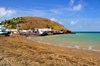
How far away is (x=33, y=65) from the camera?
4.95 meters

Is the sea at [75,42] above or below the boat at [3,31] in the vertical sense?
below

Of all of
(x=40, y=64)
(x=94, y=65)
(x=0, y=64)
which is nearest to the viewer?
(x=0, y=64)

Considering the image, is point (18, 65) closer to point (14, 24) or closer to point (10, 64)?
point (10, 64)

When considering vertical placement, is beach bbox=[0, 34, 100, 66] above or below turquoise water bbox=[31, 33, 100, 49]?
above

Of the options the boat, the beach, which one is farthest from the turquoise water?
the boat

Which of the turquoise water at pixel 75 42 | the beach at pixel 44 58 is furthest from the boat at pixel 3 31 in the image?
the beach at pixel 44 58

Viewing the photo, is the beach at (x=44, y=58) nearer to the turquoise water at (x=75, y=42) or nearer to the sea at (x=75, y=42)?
the sea at (x=75, y=42)

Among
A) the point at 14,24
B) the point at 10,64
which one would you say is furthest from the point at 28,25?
the point at 10,64

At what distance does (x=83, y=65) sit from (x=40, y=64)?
2.74m

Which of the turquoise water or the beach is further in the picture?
the turquoise water

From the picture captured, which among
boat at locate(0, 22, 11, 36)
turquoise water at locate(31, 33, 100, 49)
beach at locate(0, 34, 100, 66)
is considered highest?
boat at locate(0, 22, 11, 36)

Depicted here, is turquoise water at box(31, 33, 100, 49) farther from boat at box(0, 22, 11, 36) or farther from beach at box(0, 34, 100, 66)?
boat at box(0, 22, 11, 36)

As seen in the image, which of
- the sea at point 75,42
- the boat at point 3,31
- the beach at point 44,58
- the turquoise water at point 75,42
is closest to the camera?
the beach at point 44,58

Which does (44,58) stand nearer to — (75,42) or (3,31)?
(75,42)
